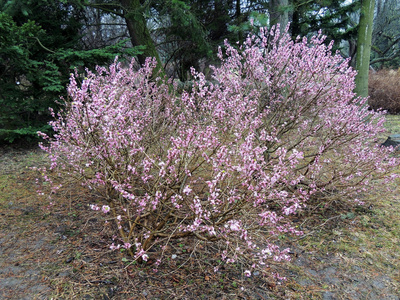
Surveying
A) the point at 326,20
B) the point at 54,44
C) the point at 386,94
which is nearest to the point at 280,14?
the point at 326,20

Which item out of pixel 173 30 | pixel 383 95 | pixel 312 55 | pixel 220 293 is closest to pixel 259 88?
pixel 312 55

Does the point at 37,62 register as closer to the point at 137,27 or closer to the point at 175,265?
the point at 137,27

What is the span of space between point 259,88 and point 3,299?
158 inches

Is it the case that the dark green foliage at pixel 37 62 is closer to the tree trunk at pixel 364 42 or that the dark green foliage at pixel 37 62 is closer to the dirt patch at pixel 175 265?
the dirt patch at pixel 175 265

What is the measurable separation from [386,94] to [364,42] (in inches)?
138

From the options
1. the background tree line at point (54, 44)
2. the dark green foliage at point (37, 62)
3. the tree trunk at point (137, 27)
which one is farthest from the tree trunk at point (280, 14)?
the dark green foliage at point (37, 62)

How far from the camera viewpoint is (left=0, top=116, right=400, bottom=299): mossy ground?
221 centimetres

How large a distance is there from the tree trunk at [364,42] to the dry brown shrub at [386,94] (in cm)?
290

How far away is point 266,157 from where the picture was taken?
3840 millimetres

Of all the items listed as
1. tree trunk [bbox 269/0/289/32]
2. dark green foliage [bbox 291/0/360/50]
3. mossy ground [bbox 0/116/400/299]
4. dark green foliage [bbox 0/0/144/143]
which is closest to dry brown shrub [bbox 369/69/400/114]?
dark green foliage [bbox 291/0/360/50]

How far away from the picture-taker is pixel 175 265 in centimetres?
253

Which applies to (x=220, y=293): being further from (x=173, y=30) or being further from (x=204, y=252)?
(x=173, y=30)

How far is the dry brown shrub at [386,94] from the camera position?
10.5 metres

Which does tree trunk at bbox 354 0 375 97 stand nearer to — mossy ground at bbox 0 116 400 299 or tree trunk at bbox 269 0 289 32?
tree trunk at bbox 269 0 289 32
